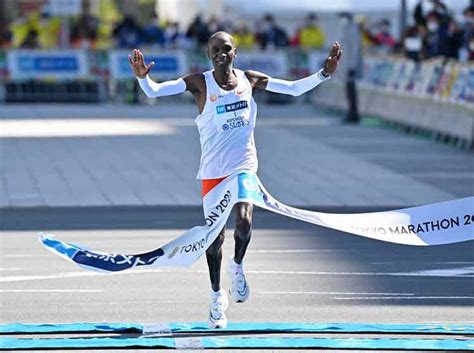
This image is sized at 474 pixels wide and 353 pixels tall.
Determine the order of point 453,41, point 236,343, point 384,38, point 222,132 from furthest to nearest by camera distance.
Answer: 1. point 384,38
2. point 453,41
3. point 222,132
4. point 236,343

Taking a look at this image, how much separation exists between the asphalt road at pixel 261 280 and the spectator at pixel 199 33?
932 inches

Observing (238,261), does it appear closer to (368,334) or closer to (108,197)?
(368,334)

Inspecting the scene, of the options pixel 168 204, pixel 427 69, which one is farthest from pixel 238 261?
pixel 427 69

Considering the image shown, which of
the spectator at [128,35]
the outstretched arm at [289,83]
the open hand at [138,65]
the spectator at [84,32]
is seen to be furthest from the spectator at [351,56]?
the open hand at [138,65]

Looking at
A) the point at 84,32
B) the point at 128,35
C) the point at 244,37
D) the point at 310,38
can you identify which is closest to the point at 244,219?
the point at 128,35

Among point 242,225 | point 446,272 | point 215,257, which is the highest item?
point 242,225

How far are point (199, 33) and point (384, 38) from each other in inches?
209

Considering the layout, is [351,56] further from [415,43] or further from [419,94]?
[419,94]

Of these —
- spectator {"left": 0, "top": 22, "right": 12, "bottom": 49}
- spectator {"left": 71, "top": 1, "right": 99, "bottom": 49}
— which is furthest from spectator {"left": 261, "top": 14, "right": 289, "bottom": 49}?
spectator {"left": 0, "top": 22, "right": 12, "bottom": 49}

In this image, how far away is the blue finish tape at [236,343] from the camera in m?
9.60

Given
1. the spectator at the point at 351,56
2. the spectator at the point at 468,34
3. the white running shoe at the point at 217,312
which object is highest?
the white running shoe at the point at 217,312

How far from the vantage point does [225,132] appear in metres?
10.1

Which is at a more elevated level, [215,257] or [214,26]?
[215,257]

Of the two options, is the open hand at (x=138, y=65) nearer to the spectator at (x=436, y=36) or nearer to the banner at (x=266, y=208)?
the banner at (x=266, y=208)
